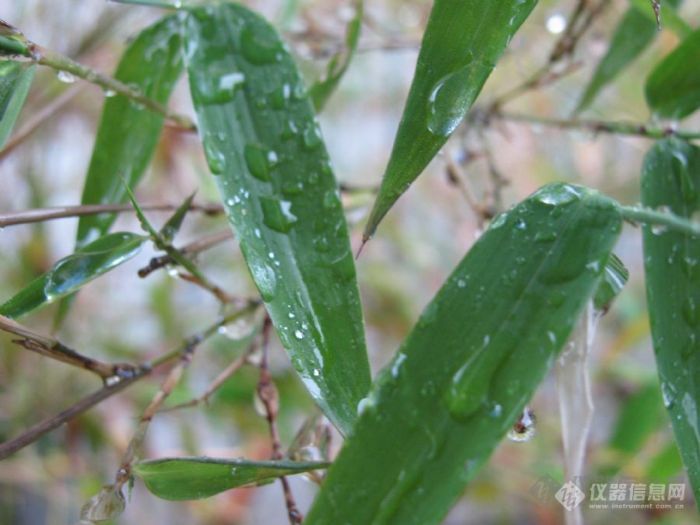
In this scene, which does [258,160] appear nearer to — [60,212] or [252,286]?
[60,212]

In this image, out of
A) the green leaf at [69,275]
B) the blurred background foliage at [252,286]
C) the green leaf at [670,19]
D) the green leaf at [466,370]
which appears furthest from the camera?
the blurred background foliage at [252,286]

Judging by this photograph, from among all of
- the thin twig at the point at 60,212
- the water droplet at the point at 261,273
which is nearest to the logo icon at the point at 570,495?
the water droplet at the point at 261,273

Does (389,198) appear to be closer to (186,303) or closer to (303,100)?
(303,100)

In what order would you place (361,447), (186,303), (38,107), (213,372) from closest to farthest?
(361,447) → (38,107) → (213,372) → (186,303)

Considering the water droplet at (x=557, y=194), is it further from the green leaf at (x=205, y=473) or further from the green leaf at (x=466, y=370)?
the green leaf at (x=205, y=473)

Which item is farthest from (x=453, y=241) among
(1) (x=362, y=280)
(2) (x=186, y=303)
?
(2) (x=186, y=303)

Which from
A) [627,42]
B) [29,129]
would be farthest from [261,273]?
[627,42]

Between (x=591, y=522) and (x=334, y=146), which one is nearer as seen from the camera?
(x=591, y=522)
